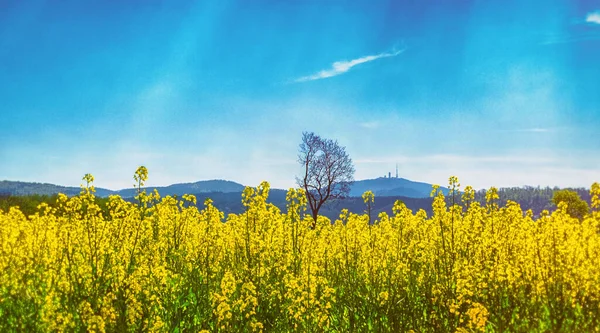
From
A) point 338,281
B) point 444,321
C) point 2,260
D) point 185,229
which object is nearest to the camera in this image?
point 444,321

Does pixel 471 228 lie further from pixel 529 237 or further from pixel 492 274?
pixel 492 274

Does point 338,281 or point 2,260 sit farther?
point 338,281

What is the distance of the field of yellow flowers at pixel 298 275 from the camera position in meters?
5.97

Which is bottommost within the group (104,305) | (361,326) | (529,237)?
(361,326)

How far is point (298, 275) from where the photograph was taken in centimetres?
749

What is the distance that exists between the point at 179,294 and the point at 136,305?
2341 millimetres

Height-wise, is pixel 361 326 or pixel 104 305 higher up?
pixel 104 305

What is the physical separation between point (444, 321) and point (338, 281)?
283 centimetres

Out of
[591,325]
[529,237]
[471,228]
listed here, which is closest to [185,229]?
[471,228]

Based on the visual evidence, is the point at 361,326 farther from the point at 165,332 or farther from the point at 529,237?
the point at 529,237

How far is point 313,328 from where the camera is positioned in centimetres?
605

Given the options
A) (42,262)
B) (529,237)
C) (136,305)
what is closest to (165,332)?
(136,305)

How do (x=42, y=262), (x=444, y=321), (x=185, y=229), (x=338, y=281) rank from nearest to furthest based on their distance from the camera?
(x=444, y=321) → (x=42, y=262) → (x=338, y=281) → (x=185, y=229)

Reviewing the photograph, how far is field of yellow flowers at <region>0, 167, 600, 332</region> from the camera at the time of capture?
597 cm
